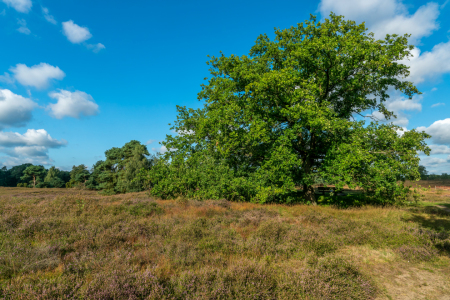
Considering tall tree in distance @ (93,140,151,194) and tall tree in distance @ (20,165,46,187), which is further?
tall tree in distance @ (20,165,46,187)

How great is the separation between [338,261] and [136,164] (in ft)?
141

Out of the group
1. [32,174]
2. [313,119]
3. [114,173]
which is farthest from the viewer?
[32,174]

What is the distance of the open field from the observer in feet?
13.6

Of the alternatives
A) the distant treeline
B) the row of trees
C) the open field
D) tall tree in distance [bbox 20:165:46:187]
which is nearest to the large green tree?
the row of trees

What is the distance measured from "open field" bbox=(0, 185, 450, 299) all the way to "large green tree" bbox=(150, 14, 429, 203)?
515cm

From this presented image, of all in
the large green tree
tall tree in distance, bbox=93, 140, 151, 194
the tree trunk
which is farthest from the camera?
tall tree in distance, bbox=93, 140, 151, 194

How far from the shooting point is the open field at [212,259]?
4.14m

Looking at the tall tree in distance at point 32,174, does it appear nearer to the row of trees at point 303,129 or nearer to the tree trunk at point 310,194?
the row of trees at point 303,129

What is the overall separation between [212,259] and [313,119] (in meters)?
11.4

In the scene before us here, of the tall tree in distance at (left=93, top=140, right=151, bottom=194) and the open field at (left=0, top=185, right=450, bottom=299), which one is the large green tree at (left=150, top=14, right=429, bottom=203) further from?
the tall tree in distance at (left=93, top=140, right=151, bottom=194)

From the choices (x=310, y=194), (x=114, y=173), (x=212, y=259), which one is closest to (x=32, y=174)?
(x=114, y=173)

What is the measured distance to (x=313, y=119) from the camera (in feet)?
46.2

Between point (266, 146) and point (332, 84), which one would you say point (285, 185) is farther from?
point (332, 84)

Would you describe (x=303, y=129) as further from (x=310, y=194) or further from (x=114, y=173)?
(x=114, y=173)
